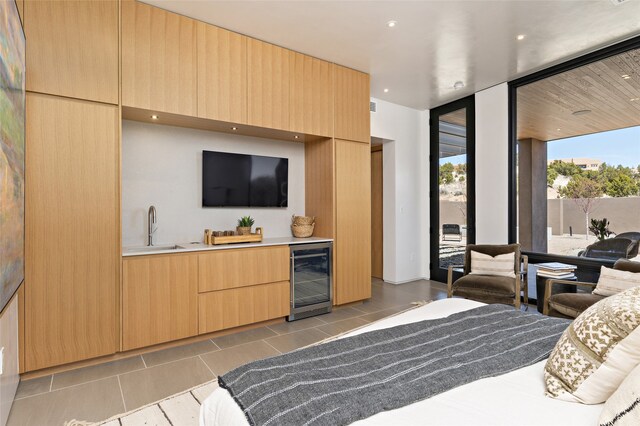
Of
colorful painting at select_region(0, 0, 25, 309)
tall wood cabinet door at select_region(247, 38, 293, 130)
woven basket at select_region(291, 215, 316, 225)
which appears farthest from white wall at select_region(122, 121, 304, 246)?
colorful painting at select_region(0, 0, 25, 309)

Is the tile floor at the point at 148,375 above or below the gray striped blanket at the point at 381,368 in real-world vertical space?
below

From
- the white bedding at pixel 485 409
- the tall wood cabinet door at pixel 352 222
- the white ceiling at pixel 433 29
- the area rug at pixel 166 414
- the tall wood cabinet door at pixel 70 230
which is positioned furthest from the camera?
the tall wood cabinet door at pixel 352 222

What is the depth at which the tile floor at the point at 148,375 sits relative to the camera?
2.20 metres

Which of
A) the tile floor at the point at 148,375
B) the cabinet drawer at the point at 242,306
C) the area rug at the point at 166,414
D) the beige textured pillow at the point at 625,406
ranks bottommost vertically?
the tile floor at the point at 148,375

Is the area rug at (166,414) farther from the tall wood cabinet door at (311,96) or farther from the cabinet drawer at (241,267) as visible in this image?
the tall wood cabinet door at (311,96)

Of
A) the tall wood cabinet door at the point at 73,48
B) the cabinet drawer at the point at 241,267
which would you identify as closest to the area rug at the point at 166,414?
the cabinet drawer at the point at 241,267

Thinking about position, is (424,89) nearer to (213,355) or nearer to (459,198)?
(459,198)

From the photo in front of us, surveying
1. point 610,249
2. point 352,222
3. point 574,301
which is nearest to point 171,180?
point 352,222

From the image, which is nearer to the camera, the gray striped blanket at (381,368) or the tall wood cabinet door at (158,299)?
the gray striped blanket at (381,368)

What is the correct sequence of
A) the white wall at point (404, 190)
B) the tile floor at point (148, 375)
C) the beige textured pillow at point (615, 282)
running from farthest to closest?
the white wall at point (404, 190), the beige textured pillow at point (615, 282), the tile floor at point (148, 375)

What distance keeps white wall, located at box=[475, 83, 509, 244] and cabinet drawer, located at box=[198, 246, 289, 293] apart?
3.09 m

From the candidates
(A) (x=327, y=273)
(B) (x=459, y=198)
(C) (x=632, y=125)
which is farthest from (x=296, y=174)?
(C) (x=632, y=125)

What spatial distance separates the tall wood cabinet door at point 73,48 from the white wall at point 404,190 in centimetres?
374

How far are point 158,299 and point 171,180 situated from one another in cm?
132
